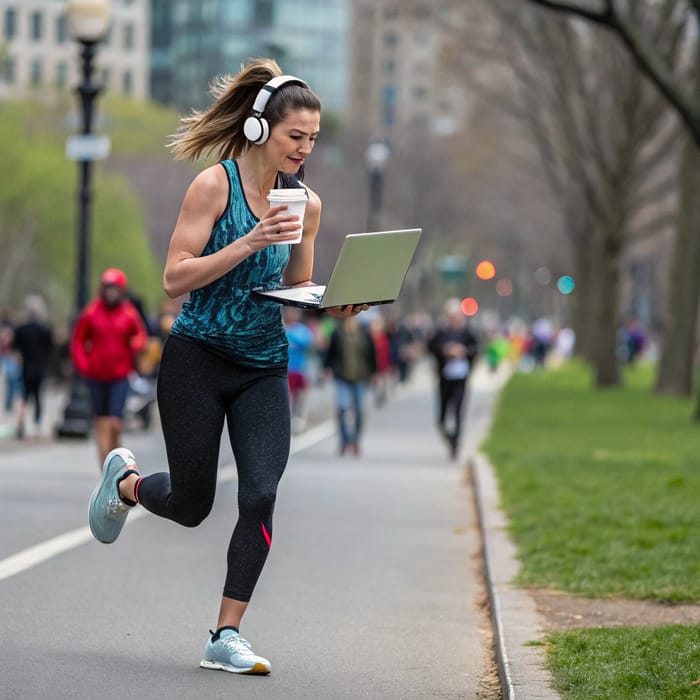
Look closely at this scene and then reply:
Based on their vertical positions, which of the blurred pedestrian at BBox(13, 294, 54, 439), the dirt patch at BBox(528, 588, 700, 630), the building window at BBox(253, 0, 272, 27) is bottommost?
the dirt patch at BBox(528, 588, 700, 630)

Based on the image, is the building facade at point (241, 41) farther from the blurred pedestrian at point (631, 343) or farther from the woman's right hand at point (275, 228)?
the woman's right hand at point (275, 228)

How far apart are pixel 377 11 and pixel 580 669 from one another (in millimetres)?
31097

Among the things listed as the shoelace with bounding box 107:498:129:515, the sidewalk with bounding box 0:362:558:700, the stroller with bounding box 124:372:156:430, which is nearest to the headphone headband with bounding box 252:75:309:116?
the shoelace with bounding box 107:498:129:515

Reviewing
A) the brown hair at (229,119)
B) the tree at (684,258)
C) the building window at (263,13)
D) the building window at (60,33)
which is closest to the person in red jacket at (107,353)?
the brown hair at (229,119)

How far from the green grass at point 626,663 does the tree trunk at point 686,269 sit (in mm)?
24378

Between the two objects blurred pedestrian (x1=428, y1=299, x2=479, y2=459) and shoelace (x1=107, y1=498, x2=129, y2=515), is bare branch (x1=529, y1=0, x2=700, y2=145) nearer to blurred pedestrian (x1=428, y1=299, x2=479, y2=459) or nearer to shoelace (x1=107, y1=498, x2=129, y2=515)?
blurred pedestrian (x1=428, y1=299, x2=479, y2=459)

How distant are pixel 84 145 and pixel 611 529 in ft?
37.7

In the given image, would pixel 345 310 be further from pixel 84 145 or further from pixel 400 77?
pixel 400 77

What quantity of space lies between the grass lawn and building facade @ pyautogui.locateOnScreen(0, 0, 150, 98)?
94.1m

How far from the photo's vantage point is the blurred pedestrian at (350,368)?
20.6 metres

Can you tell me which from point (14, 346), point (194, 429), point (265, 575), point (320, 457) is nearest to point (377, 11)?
point (14, 346)

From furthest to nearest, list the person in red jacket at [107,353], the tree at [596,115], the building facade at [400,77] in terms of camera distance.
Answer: the building facade at [400,77] → the tree at [596,115] → the person in red jacket at [107,353]

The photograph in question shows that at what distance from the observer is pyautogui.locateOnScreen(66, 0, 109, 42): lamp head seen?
2067 centimetres

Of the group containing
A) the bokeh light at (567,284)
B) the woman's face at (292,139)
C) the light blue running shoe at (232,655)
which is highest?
the bokeh light at (567,284)
